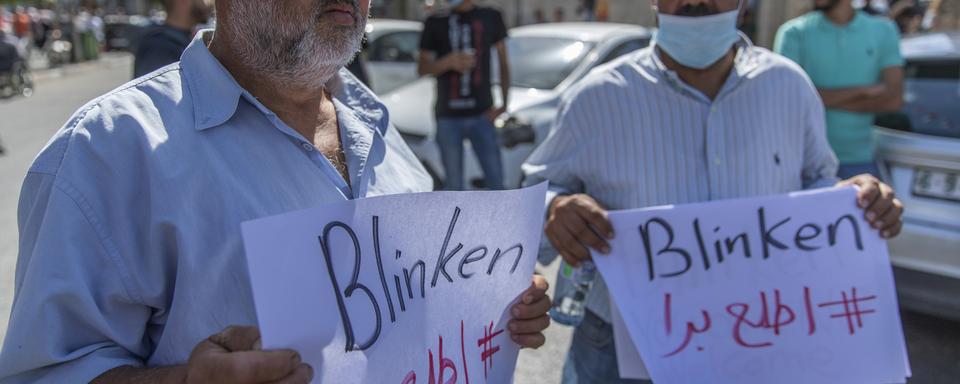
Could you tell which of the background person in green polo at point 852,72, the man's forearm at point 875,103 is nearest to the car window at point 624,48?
the background person in green polo at point 852,72

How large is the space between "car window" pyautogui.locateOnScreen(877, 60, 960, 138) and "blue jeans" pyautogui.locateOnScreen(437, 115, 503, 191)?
239 centimetres

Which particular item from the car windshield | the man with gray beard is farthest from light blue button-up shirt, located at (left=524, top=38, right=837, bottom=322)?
the car windshield

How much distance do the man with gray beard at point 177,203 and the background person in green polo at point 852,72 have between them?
9.82ft

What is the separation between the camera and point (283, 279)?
106cm

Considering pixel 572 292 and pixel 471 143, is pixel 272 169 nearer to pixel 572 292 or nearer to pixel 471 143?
pixel 572 292

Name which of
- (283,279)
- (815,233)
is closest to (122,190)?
(283,279)

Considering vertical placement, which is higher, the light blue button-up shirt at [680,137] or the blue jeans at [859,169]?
the light blue button-up shirt at [680,137]

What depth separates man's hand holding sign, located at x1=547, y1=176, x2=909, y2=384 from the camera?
1.77 meters

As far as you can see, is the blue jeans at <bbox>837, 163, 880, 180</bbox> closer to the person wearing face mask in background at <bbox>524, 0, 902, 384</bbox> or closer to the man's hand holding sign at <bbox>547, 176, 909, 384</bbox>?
the person wearing face mask in background at <bbox>524, 0, 902, 384</bbox>

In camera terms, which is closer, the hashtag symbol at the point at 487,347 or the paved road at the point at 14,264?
the hashtag symbol at the point at 487,347

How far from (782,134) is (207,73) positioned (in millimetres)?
1443

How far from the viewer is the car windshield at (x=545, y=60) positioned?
6.13 meters

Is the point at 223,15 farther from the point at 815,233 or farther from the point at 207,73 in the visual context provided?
the point at 815,233

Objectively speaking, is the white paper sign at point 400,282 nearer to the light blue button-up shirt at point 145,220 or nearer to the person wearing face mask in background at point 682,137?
the light blue button-up shirt at point 145,220
